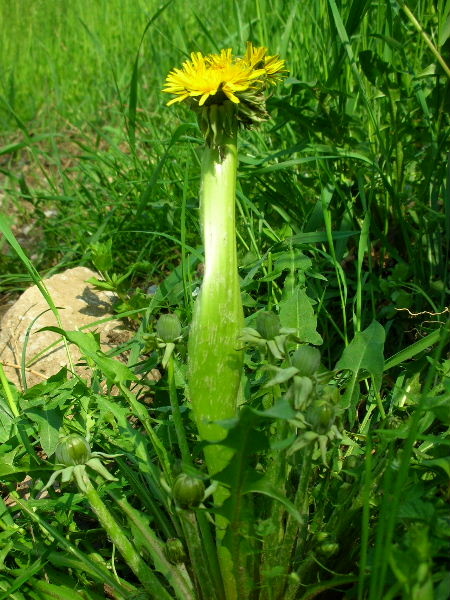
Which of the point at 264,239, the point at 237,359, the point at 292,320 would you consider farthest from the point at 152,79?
the point at 237,359

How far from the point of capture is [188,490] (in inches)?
35.2

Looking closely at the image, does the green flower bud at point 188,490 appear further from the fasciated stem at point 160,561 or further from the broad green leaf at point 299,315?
the broad green leaf at point 299,315

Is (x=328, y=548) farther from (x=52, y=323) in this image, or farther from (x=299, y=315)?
(x=52, y=323)

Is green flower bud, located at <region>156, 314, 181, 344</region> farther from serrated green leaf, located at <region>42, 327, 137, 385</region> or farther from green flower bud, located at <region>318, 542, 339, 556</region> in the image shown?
green flower bud, located at <region>318, 542, 339, 556</region>

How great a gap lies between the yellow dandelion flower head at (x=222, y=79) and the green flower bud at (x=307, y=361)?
0.37 metres

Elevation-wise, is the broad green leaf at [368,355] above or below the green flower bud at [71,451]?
below

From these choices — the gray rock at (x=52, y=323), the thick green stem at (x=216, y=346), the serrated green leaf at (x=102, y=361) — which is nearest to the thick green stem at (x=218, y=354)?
the thick green stem at (x=216, y=346)

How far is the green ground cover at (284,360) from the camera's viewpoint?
945mm

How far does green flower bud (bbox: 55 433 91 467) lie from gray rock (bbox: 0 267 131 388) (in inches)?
31.7

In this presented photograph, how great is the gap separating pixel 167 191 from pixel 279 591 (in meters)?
1.44

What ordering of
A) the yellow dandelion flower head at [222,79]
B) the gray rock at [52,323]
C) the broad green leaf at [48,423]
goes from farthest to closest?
the gray rock at [52,323] < the broad green leaf at [48,423] < the yellow dandelion flower head at [222,79]

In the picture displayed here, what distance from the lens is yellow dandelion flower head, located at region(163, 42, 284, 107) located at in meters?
1.03

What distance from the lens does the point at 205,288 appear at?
106cm

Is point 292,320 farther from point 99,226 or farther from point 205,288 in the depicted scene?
point 99,226
